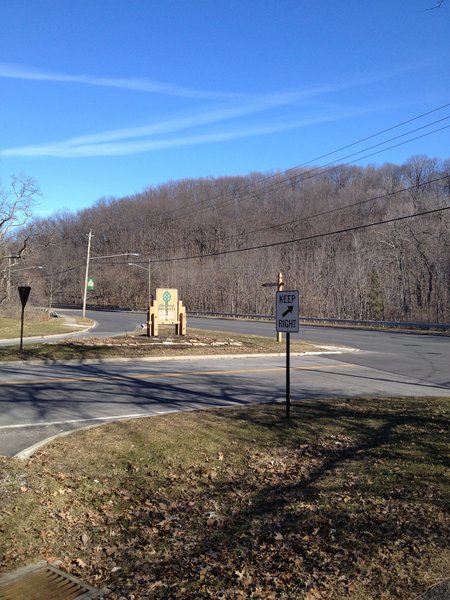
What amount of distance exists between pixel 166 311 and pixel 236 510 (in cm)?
2221

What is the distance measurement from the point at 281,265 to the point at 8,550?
267 ft

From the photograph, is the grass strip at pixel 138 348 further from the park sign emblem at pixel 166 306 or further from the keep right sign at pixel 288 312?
the keep right sign at pixel 288 312

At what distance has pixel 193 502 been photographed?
206 inches

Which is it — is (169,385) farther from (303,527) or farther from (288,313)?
(303,527)

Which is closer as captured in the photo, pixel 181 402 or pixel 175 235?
pixel 181 402

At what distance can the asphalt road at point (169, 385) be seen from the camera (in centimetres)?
866

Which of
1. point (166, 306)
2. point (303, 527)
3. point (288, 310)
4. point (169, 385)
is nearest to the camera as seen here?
point (303, 527)

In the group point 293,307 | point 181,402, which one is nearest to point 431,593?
point 293,307

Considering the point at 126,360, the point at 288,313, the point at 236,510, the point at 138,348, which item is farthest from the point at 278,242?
the point at 236,510

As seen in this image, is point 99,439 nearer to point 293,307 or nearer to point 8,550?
point 8,550

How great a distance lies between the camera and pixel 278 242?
228 ft

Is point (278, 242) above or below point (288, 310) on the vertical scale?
above

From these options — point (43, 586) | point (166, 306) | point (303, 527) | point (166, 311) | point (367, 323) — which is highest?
point (166, 306)

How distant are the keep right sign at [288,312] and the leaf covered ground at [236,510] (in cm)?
158
